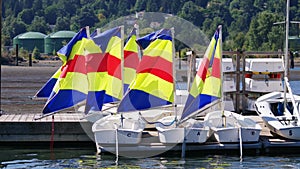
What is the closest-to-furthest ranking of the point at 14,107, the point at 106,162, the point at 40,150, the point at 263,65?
the point at 106,162 < the point at 40,150 < the point at 263,65 < the point at 14,107

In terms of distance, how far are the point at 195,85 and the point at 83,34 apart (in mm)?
5813

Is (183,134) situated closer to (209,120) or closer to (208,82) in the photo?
(209,120)

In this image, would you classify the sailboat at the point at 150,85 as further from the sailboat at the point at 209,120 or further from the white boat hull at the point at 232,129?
the white boat hull at the point at 232,129

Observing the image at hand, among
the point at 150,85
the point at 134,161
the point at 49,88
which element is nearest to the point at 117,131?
the point at 134,161

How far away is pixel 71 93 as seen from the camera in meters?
33.9

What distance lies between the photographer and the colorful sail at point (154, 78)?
32.1 m

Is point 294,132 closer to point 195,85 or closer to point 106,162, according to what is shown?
point 195,85

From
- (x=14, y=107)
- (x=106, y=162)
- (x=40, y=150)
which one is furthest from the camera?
(x=14, y=107)

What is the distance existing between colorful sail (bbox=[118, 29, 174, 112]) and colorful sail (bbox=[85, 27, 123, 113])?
1.02 m

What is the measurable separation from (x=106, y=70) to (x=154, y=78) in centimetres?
197

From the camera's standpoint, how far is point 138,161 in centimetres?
3053

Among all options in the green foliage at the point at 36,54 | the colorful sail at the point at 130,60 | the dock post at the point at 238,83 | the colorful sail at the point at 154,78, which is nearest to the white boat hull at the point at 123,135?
the colorful sail at the point at 154,78

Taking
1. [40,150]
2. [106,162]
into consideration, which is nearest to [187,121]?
[106,162]

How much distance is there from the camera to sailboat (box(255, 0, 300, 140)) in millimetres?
31641
